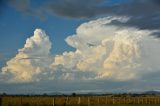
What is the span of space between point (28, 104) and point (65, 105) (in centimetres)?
522

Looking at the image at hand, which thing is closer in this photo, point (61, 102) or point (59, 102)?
point (59, 102)

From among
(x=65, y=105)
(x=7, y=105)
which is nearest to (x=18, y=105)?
(x=7, y=105)

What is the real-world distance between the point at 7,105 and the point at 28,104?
6732 millimetres

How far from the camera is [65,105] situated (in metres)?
48.5

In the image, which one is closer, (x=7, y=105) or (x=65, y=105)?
(x=7, y=105)

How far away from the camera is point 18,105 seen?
151 ft

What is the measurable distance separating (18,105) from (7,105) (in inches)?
79.7

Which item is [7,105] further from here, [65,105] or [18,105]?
[65,105]

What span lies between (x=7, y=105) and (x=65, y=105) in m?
7.57

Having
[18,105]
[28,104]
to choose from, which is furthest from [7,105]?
[28,104]

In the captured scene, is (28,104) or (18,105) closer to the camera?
(18,105)

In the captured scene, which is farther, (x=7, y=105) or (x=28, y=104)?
(x=28, y=104)

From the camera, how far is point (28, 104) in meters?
50.7
